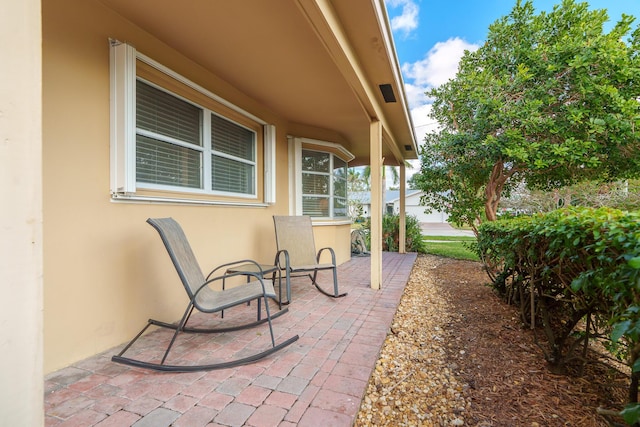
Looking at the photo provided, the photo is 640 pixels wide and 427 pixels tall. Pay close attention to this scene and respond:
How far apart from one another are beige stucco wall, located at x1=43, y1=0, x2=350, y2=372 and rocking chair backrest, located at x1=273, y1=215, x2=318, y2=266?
1520 mm

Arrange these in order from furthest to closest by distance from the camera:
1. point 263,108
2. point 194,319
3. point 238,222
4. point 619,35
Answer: point 619,35, point 263,108, point 238,222, point 194,319

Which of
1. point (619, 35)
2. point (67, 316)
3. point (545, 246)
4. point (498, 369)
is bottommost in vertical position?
point (498, 369)

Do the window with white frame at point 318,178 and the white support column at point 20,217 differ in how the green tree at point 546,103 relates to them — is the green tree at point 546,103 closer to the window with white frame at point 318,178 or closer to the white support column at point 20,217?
the window with white frame at point 318,178

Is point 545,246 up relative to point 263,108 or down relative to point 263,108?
down

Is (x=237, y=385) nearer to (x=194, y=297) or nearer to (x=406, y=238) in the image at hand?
(x=194, y=297)

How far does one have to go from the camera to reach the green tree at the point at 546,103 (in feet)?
15.7

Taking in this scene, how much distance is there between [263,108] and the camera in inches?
177

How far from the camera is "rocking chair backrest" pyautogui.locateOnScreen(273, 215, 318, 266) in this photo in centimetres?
413

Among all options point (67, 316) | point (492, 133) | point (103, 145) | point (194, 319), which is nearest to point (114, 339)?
point (67, 316)

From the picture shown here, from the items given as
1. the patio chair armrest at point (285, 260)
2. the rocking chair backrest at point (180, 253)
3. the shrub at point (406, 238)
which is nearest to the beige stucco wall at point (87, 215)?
the rocking chair backrest at point (180, 253)

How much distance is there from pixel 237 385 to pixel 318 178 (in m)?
4.41

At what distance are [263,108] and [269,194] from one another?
1.28m

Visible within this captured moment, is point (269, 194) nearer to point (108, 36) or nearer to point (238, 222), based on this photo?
point (238, 222)

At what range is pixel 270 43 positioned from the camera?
275cm
